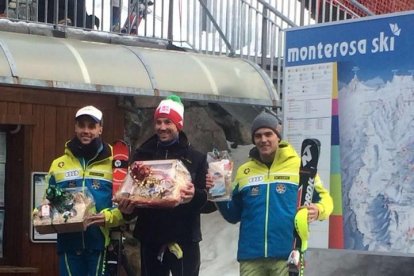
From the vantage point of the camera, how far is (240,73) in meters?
11.3

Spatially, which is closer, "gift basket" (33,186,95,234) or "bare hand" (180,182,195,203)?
"bare hand" (180,182,195,203)

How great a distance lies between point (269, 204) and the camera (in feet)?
21.9

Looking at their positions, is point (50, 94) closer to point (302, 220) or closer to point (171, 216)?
point (171, 216)

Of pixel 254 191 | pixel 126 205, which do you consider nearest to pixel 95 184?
pixel 126 205

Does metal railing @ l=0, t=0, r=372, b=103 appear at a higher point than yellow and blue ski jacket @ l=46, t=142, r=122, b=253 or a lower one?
higher

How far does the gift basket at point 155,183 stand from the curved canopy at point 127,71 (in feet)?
9.57

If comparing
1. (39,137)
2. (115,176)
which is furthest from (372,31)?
(39,137)

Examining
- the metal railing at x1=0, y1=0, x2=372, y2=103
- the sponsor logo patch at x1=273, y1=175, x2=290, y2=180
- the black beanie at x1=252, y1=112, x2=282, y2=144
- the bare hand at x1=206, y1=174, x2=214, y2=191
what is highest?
the metal railing at x1=0, y1=0, x2=372, y2=103

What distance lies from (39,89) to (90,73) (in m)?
0.54

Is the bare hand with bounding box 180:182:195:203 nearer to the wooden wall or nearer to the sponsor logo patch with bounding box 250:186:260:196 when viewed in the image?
the sponsor logo patch with bounding box 250:186:260:196

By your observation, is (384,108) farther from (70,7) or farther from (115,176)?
(70,7)

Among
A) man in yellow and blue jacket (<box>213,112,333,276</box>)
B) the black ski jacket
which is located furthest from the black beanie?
the black ski jacket

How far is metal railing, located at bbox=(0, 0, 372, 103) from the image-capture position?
1112 cm

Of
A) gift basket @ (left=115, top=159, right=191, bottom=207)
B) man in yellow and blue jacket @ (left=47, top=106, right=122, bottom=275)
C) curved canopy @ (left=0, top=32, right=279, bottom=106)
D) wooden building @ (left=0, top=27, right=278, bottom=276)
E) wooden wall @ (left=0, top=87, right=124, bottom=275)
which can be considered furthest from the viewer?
wooden wall @ (left=0, top=87, right=124, bottom=275)
